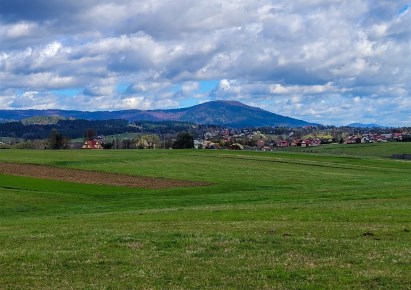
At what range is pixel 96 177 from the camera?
71.9m

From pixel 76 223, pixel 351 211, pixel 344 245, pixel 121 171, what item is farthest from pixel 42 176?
pixel 344 245

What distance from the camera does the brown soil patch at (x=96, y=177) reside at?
212 feet

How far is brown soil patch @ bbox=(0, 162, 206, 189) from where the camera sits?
6450cm

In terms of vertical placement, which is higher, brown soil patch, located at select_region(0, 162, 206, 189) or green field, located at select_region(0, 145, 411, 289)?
green field, located at select_region(0, 145, 411, 289)

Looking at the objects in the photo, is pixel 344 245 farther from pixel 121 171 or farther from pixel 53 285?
pixel 121 171

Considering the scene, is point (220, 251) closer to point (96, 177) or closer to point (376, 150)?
point (96, 177)

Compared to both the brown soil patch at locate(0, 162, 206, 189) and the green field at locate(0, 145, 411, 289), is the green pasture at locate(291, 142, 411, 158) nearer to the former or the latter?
the brown soil patch at locate(0, 162, 206, 189)

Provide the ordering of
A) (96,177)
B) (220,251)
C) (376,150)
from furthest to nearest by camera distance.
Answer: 1. (376,150)
2. (96,177)
3. (220,251)

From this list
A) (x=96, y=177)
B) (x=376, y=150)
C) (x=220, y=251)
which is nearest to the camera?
(x=220, y=251)

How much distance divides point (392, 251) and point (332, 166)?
281ft

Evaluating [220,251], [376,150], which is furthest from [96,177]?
[376,150]

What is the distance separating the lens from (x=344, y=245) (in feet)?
53.7

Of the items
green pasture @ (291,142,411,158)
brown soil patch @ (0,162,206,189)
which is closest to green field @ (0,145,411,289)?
brown soil patch @ (0,162,206,189)

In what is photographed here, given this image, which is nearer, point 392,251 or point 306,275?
point 306,275
